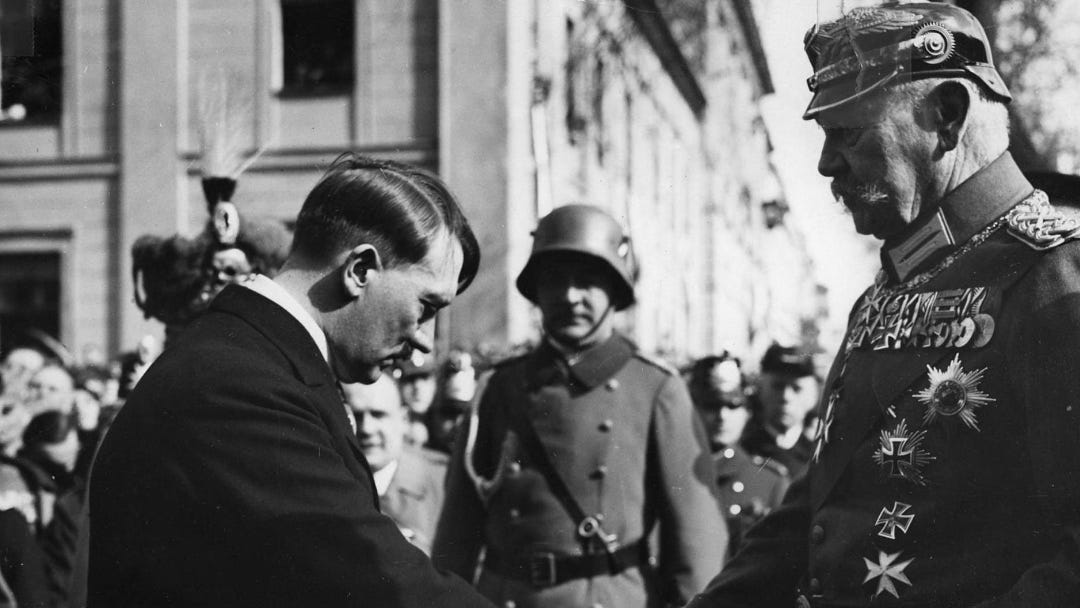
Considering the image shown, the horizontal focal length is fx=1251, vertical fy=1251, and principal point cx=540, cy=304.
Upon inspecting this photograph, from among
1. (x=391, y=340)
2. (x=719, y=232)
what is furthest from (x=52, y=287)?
(x=391, y=340)

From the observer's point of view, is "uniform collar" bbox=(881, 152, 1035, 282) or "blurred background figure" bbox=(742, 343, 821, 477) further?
"blurred background figure" bbox=(742, 343, 821, 477)

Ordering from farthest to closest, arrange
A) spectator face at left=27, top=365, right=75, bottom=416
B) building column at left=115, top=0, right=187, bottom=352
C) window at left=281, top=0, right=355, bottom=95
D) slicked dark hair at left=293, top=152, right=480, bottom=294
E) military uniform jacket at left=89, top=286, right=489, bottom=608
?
building column at left=115, top=0, right=187, bottom=352, window at left=281, top=0, right=355, bottom=95, spectator face at left=27, top=365, right=75, bottom=416, slicked dark hair at left=293, top=152, right=480, bottom=294, military uniform jacket at left=89, top=286, right=489, bottom=608

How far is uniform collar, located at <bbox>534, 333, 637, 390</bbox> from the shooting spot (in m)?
4.95

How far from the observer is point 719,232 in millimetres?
10609

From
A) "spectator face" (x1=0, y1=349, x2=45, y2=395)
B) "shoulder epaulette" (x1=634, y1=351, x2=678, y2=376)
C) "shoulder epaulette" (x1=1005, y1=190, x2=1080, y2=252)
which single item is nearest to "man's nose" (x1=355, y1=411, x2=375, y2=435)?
"shoulder epaulette" (x1=634, y1=351, x2=678, y2=376)

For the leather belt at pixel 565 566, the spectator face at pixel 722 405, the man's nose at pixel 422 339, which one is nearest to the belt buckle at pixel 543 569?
the leather belt at pixel 565 566

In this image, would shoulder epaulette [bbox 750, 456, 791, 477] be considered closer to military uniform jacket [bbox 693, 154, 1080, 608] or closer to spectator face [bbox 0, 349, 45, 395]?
military uniform jacket [bbox 693, 154, 1080, 608]

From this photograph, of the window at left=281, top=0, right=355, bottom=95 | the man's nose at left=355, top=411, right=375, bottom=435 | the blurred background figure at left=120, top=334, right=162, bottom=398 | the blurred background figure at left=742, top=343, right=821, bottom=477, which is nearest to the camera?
the blurred background figure at left=120, top=334, right=162, bottom=398

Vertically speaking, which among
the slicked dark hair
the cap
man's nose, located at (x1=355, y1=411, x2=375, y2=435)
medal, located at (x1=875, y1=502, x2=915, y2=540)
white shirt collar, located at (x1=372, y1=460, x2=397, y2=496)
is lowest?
white shirt collar, located at (x1=372, y1=460, x2=397, y2=496)

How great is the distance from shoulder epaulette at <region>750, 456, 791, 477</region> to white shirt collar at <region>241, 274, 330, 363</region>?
423 centimetres

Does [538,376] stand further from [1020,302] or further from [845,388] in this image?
[1020,302]

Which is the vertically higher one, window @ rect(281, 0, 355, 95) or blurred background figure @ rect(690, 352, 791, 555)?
window @ rect(281, 0, 355, 95)

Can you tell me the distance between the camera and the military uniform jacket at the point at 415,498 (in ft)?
18.4

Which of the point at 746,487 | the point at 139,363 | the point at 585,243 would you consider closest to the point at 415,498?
the point at 139,363
